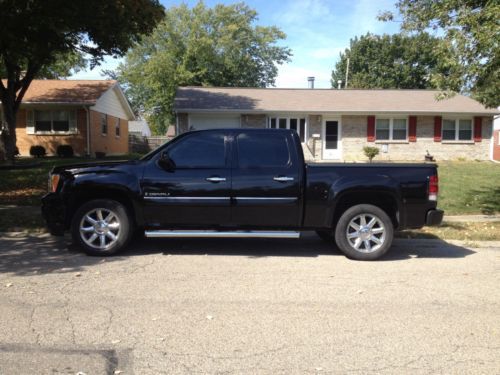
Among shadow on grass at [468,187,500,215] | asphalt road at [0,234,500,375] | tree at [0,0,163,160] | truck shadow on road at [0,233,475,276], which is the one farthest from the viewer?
tree at [0,0,163,160]

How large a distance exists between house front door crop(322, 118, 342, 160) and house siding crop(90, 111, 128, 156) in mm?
12806

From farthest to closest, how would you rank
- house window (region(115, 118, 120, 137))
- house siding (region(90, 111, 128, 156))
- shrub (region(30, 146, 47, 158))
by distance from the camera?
house window (region(115, 118, 120, 137)) < house siding (region(90, 111, 128, 156)) < shrub (region(30, 146, 47, 158))

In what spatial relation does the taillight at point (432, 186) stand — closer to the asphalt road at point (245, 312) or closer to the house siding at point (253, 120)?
the asphalt road at point (245, 312)

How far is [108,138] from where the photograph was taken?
30.8 metres

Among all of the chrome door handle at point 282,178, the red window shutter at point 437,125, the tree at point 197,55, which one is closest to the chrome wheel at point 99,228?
the chrome door handle at point 282,178

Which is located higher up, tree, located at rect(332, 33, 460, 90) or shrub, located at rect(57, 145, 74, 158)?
tree, located at rect(332, 33, 460, 90)

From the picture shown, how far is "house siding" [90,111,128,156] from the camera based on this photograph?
27.8 metres

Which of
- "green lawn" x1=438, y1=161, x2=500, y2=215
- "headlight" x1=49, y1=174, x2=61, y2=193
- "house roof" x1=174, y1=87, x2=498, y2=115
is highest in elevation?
"house roof" x1=174, y1=87, x2=498, y2=115

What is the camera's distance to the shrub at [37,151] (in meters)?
25.3

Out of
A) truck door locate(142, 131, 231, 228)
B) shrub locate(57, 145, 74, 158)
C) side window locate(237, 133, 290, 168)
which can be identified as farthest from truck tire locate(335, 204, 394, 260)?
shrub locate(57, 145, 74, 158)

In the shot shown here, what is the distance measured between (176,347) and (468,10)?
9093 millimetres

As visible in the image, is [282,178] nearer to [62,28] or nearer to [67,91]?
[62,28]

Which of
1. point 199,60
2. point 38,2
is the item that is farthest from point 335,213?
point 199,60

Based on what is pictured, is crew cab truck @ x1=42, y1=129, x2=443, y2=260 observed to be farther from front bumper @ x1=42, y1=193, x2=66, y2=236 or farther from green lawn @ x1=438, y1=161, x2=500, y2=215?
green lawn @ x1=438, y1=161, x2=500, y2=215
